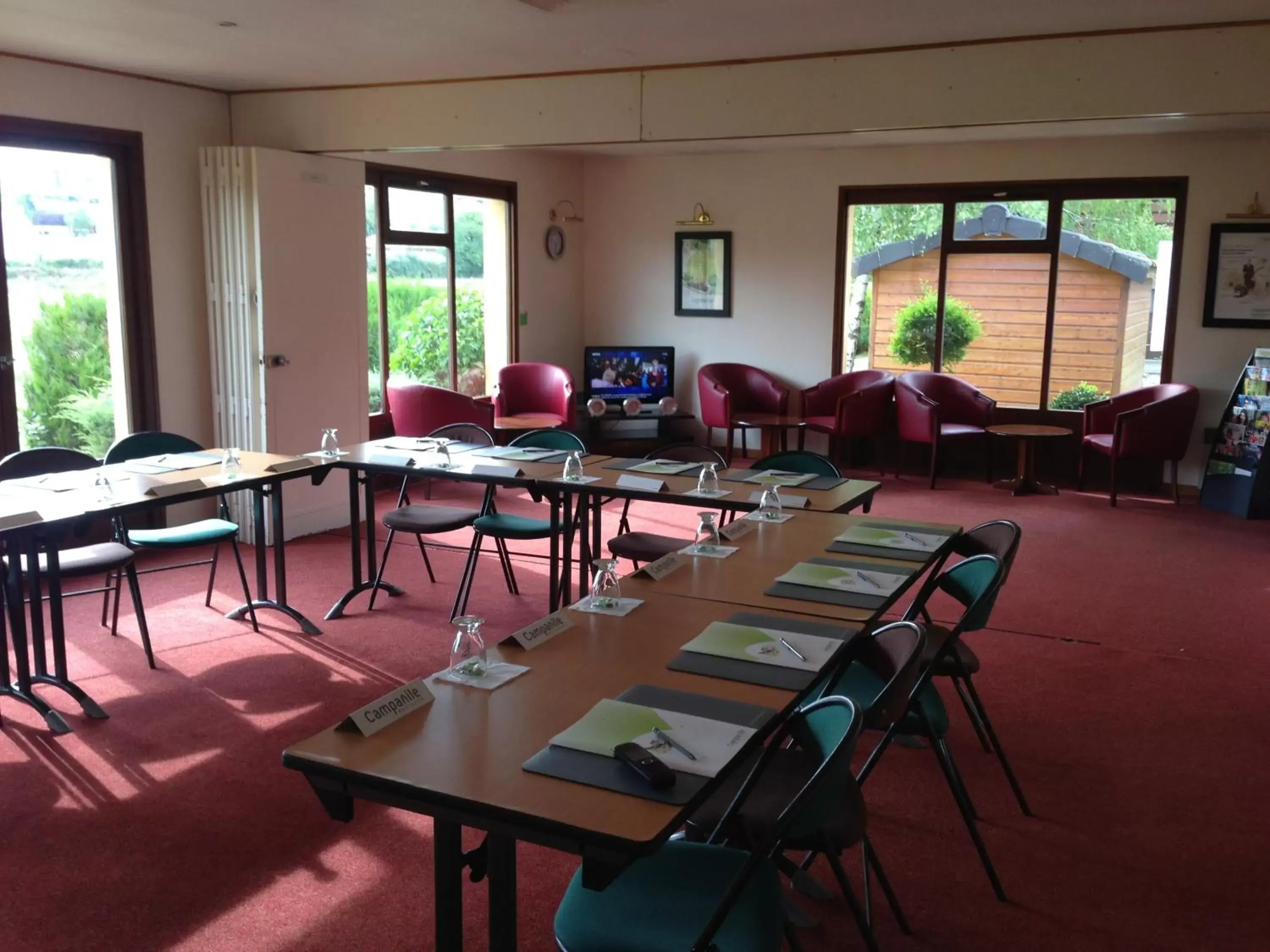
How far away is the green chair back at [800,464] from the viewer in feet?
16.4

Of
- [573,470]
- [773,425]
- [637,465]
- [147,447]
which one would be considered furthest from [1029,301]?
[147,447]

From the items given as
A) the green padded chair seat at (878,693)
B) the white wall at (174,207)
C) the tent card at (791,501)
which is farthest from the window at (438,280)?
the green padded chair seat at (878,693)

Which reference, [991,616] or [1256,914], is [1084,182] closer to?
[991,616]

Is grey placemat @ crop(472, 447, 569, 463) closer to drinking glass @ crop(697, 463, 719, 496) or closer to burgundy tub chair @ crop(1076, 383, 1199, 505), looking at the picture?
drinking glass @ crop(697, 463, 719, 496)

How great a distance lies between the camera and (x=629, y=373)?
985cm

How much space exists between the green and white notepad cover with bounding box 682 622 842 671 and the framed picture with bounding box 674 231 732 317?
7.61m

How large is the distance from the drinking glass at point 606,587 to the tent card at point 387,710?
71 cm

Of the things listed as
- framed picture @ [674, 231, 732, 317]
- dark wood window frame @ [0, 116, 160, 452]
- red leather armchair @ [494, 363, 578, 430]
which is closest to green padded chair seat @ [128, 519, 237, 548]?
dark wood window frame @ [0, 116, 160, 452]

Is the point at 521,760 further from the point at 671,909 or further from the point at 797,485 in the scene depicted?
the point at 797,485

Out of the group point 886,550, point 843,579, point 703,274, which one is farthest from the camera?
point 703,274

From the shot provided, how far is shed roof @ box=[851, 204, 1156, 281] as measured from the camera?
8727mm

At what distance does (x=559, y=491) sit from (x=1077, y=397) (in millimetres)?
5980

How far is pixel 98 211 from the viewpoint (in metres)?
6.07

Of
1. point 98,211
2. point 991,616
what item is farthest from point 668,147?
point 991,616
